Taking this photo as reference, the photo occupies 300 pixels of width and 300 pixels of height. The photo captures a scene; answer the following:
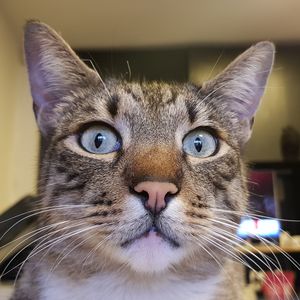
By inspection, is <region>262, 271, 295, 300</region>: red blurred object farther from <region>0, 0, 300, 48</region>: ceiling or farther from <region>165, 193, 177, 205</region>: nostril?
<region>0, 0, 300, 48</region>: ceiling

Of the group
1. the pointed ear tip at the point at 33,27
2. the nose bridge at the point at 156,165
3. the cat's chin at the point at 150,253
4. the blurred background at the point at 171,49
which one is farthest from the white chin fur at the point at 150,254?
the blurred background at the point at 171,49

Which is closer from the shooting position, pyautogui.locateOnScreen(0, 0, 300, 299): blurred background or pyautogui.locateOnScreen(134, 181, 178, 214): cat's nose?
pyautogui.locateOnScreen(134, 181, 178, 214): cat's nose

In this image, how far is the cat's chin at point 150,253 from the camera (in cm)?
79

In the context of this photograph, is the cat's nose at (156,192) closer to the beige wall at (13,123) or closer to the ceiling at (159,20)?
the beige wall at (13,123)

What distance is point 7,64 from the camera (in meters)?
2.62

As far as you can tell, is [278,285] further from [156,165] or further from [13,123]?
[13,123]

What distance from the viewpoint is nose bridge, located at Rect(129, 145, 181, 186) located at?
32.1 inches

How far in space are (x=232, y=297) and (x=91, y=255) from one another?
332 millimetres

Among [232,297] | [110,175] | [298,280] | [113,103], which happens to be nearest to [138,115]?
[113,103]

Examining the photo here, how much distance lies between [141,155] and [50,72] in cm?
33

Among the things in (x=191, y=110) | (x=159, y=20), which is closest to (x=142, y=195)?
(x=191, y=110)

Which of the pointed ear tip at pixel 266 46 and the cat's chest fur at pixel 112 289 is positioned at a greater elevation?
the pointed ear tip at pixel 266 46

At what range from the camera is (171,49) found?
3125mm

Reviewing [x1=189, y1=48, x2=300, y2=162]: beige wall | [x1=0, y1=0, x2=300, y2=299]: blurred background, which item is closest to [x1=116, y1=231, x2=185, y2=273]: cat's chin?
[x1=0, y1=0, x2=300, y2=299]: blurred background
